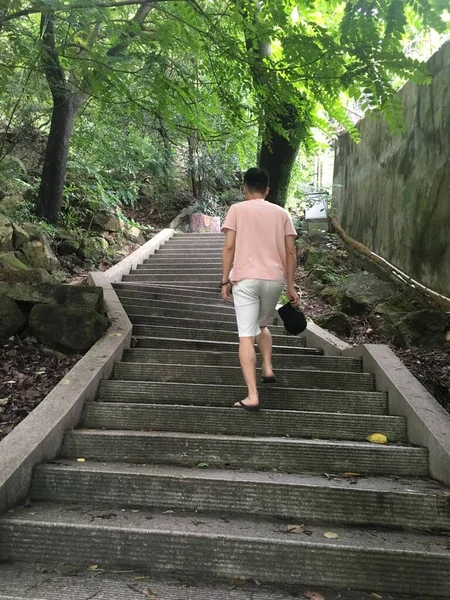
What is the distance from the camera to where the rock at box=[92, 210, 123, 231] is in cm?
1134

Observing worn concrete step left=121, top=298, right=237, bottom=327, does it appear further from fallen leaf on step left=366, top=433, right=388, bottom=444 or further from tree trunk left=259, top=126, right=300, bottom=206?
fallen leaf on step left=366, top=433, right=388, bottom=444

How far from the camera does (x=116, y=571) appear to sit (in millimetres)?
2049

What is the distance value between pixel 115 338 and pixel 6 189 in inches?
257

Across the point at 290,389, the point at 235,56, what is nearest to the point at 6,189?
the point at 235,56

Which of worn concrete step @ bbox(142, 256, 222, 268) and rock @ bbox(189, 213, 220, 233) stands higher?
rock @ bbox(189, 213, 220, 233)

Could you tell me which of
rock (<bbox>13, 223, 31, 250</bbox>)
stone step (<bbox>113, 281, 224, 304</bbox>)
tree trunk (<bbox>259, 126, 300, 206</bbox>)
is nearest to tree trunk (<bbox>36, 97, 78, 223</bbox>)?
rock (<bbox>13, 223, 31, 250</bbox>)

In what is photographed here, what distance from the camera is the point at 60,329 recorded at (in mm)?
4285

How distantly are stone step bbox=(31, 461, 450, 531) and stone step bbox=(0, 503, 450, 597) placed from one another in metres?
0.12

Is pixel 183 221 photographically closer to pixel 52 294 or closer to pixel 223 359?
pixel 52 294

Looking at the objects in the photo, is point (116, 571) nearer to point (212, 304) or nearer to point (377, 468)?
point (377, 468)

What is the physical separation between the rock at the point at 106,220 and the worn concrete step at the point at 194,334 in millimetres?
6710

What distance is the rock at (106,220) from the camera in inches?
447

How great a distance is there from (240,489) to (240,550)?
41 cm

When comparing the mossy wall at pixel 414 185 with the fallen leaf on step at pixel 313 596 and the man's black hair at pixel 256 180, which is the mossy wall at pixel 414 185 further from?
the fallen leaf on step at pixel 313 596
